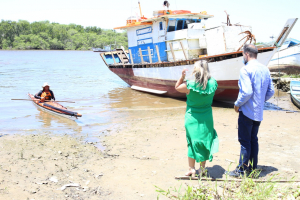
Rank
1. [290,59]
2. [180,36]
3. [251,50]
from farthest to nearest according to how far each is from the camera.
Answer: [290,59] < [180,36] < [251,50]

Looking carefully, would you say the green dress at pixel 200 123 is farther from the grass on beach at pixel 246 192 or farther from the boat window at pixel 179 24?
the boat window at pixel 179 24

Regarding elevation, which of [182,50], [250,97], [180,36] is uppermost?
[180,36]

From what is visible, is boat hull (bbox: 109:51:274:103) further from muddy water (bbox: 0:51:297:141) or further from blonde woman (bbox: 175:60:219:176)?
blonde woman (bbox: 175:60:219:176)

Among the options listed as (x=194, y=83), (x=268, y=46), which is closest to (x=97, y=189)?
(x=194, y=83)

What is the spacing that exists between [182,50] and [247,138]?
9.21 m

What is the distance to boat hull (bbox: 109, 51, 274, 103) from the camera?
10.7 m

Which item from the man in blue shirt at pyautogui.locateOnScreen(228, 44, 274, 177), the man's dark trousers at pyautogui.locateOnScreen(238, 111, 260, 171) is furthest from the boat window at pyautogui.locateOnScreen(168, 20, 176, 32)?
the man's dark trousers at pyautogui.locateOnScreen(238, 111, 260, 171)

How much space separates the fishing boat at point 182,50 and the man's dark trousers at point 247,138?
242 inches

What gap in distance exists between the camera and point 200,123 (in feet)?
13.3

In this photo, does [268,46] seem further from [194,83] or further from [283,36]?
[194,83]

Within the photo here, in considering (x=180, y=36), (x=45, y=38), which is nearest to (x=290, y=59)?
(x=180, y=36)

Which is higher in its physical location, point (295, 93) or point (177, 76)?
point (177, 76)

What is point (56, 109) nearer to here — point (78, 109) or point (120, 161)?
point (78, 109)

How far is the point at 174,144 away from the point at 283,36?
18.6 ft
